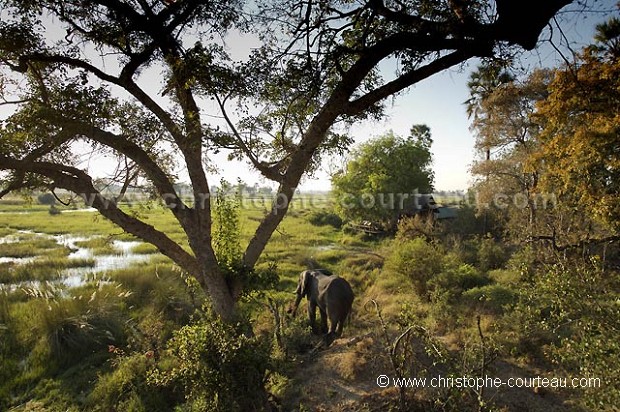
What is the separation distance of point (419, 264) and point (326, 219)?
87.8 feet

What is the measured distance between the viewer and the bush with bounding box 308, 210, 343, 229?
119ft

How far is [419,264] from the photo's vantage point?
1080 centimetres

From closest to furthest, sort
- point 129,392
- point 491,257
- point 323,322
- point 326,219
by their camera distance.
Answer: point 129,392 → point 323,322 → point 491,257 → point 326,219

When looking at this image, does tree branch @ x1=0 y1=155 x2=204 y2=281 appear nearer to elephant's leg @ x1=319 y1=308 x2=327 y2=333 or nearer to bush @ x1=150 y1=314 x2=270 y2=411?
bush @ x1=150 y1=314 x2=270 y2=411

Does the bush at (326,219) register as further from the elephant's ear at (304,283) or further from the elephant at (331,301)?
the elephant at (331,301)

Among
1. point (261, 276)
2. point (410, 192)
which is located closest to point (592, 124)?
point (261, 276)

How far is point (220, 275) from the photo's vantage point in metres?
5.66

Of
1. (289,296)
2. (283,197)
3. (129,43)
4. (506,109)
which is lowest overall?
(289,296)

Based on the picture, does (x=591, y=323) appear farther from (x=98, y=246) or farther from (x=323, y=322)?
(x=98, y=246)

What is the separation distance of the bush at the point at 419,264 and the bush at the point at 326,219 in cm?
2344

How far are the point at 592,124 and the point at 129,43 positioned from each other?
964 centimetres

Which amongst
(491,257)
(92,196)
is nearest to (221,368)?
(92,196)

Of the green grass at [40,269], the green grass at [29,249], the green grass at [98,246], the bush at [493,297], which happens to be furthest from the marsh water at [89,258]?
the bush at [493,297]

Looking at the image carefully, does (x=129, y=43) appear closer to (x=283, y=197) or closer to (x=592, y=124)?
(x=283, y=197)
